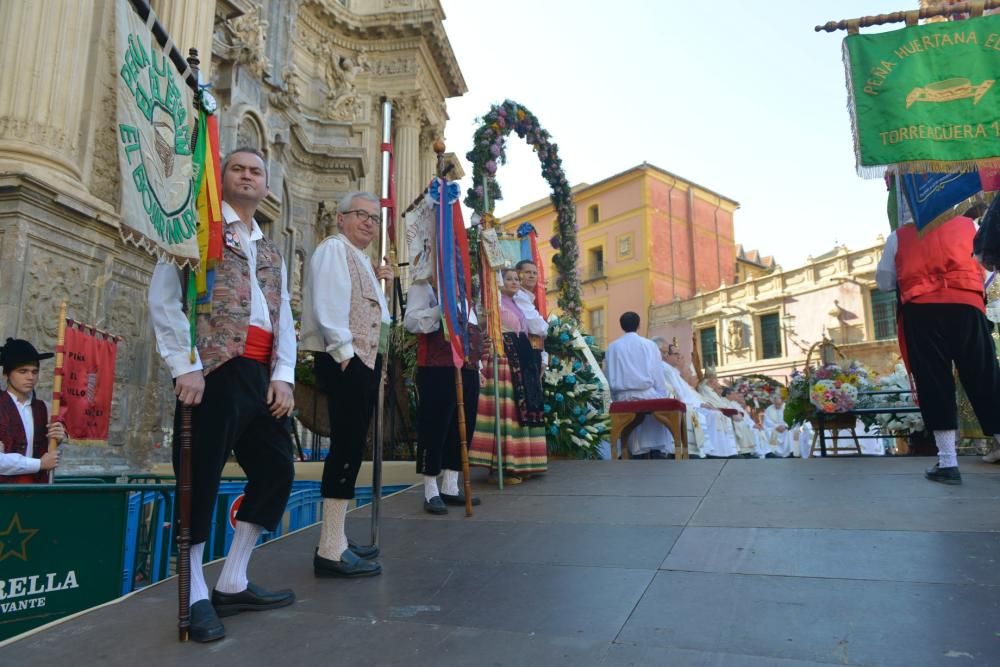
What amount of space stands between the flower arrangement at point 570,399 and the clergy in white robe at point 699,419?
3542 millimetres

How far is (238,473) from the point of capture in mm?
7758

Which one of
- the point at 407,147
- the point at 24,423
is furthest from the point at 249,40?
the point at 24,423

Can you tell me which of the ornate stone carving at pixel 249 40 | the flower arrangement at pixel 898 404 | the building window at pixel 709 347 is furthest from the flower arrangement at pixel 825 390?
the building window at pixel 709 347

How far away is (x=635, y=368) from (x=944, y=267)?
4408 millimetres

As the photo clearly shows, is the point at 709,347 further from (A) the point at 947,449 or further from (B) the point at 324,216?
(A) the point at 947,449

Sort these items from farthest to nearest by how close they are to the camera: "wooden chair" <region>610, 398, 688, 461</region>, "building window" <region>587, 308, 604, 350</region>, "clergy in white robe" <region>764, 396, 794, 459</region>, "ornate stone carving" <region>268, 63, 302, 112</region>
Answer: "building window" <region>587, 308, 604, 350</region> < "clergy in white robe" <region>764, 396, 794, 459</region> < "ornate stone carving" <region>268, 63, 302, 112</region> < "wooden chair" <region>610, 398, 688, 461</region>

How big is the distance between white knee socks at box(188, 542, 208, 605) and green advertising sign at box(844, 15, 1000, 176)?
4.88 metres

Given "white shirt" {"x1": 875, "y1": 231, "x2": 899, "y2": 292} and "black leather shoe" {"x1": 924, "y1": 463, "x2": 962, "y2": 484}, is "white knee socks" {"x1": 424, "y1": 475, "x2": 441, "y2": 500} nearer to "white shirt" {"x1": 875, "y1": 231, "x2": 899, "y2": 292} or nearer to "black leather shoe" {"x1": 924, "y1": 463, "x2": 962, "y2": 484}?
"black leather shoe" {"x1": 924, "y1": 463, "x2": 962, "y2": 484}

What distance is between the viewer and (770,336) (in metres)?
35.6

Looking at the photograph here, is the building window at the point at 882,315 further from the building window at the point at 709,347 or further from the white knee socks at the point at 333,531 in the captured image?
the white knee socks at the point at 333,531

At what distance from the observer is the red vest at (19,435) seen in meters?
4.52

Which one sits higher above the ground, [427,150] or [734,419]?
[427,150]

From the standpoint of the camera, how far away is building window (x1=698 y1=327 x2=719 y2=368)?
3841 cm

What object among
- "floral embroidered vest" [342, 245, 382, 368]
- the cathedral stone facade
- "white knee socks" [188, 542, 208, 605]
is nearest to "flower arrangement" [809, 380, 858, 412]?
the cathedral stone facade
